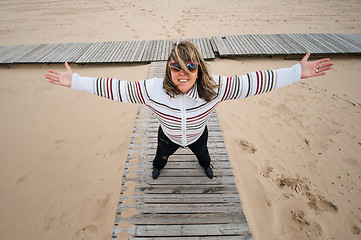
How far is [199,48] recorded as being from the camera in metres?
6.38

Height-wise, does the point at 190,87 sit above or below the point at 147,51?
above

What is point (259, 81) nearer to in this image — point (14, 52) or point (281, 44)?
point (281, 44)

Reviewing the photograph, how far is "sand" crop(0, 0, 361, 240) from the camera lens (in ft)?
8.98

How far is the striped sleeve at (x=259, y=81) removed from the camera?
1.51 metres

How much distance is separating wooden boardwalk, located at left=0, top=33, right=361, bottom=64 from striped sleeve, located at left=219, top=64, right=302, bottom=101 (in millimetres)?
4742

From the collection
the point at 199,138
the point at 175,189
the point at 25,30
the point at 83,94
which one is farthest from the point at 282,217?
the point at 25,30

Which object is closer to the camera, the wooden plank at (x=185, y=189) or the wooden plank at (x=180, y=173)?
the wooden plank at (x=185, y=189)

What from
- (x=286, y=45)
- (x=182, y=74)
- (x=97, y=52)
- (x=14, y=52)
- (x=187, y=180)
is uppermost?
(x=182, y=74)

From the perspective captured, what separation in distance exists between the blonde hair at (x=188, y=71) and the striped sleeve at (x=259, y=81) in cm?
13

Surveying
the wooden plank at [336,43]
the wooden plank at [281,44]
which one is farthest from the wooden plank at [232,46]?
the wooden plank at [336,43]

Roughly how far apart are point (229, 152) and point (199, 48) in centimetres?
429

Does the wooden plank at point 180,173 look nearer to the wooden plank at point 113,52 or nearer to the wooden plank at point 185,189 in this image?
the wooden plank at point 185,189

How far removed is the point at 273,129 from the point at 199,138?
Answer: 2.67m

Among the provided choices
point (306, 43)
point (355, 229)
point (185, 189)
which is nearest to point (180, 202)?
point (185, 189)
